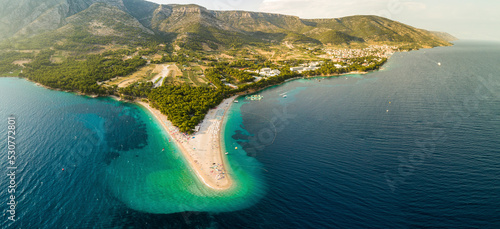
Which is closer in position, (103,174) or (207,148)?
(103,174)

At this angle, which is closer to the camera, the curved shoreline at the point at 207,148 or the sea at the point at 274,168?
the sea at the point at 274,168

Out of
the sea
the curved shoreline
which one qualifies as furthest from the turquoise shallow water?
the curved shoreline

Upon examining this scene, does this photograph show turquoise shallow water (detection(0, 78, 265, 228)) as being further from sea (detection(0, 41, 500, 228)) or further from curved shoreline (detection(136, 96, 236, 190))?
curved shoreline (detection(136, 96, 236, 190))

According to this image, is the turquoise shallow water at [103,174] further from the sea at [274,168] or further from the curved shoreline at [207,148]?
the curved shoreline at [207,148]

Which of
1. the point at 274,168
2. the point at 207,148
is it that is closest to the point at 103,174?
the point at 207,148

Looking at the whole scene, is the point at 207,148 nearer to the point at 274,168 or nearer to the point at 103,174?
the point at 274,168

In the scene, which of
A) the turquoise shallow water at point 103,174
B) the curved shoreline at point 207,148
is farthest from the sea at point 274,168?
the curved shoreline at point 207,148
